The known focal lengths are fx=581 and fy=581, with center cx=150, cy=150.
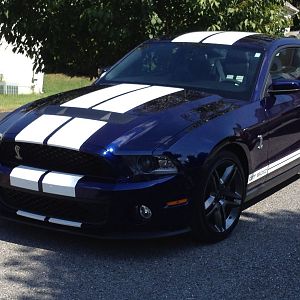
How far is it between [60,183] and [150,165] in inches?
24.7

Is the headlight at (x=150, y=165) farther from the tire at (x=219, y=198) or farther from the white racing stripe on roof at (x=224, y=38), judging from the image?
the white racing stripe on roof at (x=224, y=38)

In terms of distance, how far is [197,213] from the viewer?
4176 millimetres

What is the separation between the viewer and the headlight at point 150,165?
12.9 ft

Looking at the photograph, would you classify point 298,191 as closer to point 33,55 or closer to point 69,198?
point 69,198

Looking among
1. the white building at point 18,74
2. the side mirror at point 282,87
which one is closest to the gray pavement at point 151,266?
the side mirror at point 282,87

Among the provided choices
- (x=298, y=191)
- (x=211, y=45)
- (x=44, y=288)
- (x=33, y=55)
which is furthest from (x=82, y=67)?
(x=44, y=288)

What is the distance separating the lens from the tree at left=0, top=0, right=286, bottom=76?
7750 mm

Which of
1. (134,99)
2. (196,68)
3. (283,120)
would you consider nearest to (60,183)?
(134,99)

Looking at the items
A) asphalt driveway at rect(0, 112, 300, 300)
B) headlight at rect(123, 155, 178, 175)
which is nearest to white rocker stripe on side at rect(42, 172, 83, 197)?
headlight at rect(123, 155, 178, 175)

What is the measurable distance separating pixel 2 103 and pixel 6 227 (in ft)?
32.1

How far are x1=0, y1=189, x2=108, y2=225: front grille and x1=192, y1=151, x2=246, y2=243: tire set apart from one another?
2.28 feet

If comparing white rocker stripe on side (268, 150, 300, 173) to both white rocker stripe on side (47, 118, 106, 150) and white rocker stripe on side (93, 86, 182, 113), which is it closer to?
white rocker stripe on side (93, 86, 182, 113)

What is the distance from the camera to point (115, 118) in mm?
4266

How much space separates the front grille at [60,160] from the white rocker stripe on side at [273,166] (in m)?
1.45
